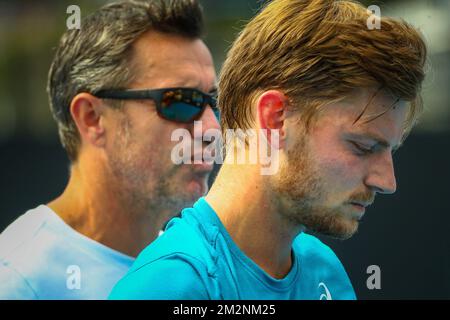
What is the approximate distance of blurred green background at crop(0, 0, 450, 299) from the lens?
14.0 feet

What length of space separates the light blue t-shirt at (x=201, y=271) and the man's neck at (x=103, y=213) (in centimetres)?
101

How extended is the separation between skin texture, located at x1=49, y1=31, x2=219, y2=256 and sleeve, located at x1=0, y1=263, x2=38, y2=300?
32 cm

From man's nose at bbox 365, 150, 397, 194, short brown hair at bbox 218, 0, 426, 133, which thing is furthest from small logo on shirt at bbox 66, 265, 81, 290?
man's nose at bbox 365, 150, 397, 194

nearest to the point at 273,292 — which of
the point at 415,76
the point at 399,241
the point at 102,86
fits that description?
the point at 415,76

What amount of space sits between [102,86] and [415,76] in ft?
4.53

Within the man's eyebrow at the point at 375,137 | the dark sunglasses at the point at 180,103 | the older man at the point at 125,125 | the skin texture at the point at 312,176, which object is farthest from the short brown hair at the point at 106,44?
the man's eyebrow at the point at 375,137

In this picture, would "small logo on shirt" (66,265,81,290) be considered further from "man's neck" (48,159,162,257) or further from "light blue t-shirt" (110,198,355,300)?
"light blue t-shirt" (110,198,355,300)

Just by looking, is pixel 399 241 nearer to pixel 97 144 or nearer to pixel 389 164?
pixel 97 144

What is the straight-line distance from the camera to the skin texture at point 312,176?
5.79ft

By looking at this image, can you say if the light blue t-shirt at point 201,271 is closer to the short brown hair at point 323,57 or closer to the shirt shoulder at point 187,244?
the shirt shoulder at point 187,244

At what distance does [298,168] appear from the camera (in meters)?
1.78

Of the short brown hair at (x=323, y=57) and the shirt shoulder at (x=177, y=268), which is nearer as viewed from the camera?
the shirt shoulder at (x=177, y=268)

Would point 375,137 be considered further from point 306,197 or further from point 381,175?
point 306,197

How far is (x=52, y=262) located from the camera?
8.49 ft
